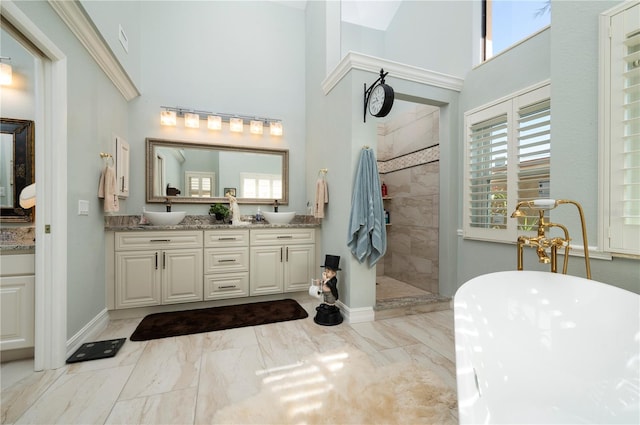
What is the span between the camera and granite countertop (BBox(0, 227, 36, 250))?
71.5 inches

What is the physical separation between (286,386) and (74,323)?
68.8 inches

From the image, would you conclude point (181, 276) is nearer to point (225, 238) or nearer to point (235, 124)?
point (225, 238)

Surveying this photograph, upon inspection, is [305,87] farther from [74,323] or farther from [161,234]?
[74,323]

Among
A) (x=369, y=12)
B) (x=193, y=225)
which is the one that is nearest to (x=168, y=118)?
(x=193, y=225)

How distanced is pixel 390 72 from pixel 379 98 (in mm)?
523

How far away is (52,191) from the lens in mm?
→ 1823

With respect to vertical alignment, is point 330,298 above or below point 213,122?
below

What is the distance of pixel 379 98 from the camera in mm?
2387

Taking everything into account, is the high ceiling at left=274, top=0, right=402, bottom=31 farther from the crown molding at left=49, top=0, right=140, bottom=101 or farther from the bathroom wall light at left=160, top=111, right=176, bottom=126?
the crown molding at left=49, top=0, right=140, bottom=101

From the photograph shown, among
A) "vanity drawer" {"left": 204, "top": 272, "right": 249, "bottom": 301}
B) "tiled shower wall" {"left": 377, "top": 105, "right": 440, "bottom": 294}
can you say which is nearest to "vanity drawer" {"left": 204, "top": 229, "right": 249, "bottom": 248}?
"vanity drawer" {"left": 204, "top": 272, "right": 249, "bottom": 301}

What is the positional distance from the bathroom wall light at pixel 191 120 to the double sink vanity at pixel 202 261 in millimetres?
1182

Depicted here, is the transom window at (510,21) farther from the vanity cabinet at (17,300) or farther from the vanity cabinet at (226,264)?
the vanity cabinet at (17,300)

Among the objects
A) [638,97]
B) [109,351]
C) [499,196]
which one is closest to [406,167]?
[499,196]

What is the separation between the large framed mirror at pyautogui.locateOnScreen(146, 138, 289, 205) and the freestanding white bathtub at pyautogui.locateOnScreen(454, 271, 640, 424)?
292 centimetres
